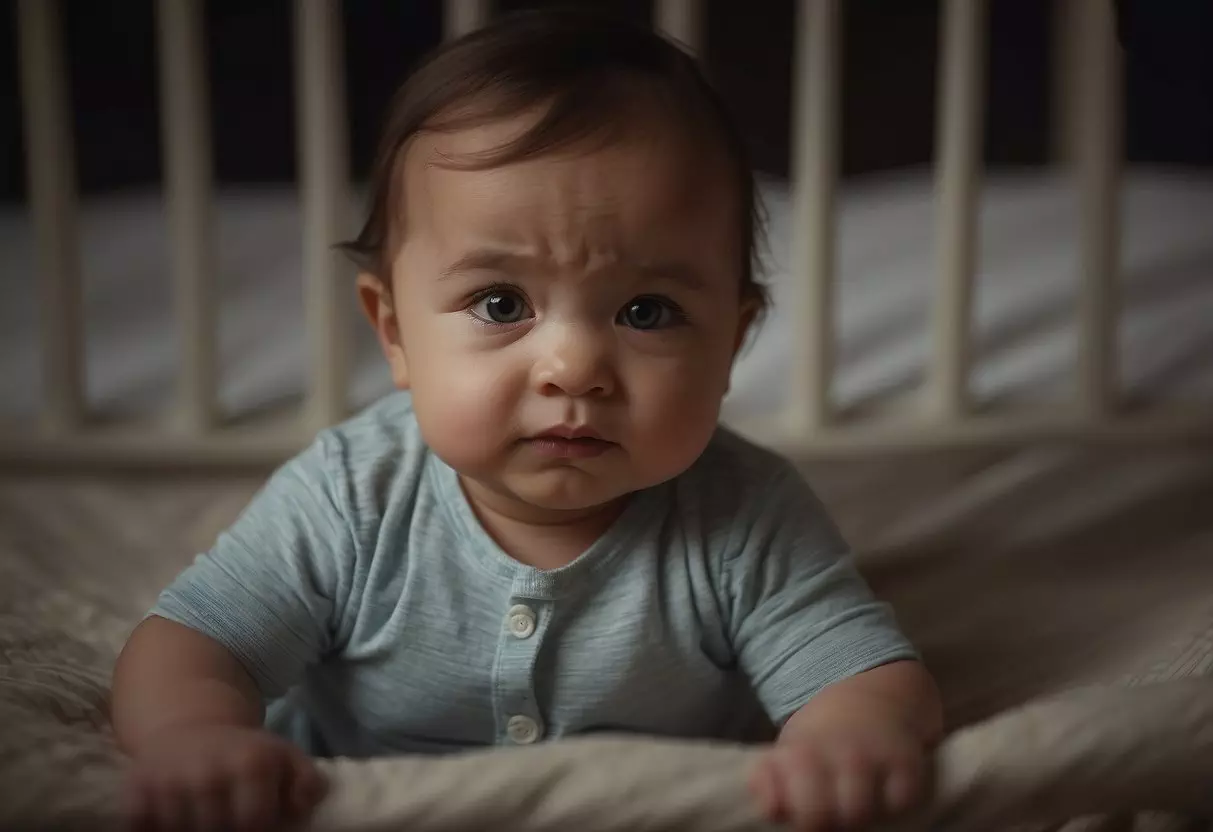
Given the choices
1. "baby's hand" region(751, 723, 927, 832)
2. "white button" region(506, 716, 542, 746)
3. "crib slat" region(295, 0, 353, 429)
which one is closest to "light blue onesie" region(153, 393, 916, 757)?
"white button" region(506, 716, 542, 746)

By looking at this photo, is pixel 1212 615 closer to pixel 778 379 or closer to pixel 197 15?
pixel 778 379

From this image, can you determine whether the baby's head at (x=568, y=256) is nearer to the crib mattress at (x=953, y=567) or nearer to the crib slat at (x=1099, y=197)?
the crib mattress at (x=953, y=567)

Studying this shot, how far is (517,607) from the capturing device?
738 mm

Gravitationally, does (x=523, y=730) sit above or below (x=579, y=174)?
below

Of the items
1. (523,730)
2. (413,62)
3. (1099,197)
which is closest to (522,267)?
(523,730)

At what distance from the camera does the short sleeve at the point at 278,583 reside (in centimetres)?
72

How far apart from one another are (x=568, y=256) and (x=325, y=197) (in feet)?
1.55

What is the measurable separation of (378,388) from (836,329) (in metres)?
0.43

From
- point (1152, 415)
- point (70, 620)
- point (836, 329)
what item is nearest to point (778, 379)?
point (836, 329)

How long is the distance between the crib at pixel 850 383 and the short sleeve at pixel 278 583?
78 mm

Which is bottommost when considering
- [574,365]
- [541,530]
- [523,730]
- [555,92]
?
[523,730]

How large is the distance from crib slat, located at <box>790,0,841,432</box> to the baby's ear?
431 millimetres

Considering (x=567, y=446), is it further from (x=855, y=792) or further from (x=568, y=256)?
(x=855, y=792)

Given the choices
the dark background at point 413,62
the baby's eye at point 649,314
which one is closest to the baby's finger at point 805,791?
the baby's eye at point 649,314
